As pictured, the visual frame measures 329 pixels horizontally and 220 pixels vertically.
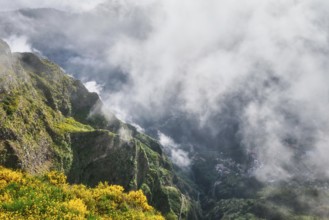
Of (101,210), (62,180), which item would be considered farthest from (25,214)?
(62,180)

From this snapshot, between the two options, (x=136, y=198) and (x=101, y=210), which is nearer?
(x=101, y=210)

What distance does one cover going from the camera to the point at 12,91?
198 metres

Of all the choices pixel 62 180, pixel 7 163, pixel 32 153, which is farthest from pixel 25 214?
pixel 32 153

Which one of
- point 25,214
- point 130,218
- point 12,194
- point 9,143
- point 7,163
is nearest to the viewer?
point 25,214

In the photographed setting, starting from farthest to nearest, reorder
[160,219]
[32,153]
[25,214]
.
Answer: [32,153], [160,219], [25,214]

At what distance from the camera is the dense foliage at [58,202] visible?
6066 cm

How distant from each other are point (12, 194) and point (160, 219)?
36211 mm

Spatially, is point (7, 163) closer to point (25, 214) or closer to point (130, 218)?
point (130, 218)

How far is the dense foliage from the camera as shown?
6066 cm

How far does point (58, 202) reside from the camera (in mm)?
68188

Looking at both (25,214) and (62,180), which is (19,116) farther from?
(25,214)

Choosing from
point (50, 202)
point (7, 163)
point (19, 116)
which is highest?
point (19, 116)

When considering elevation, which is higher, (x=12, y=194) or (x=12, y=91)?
(x=12, y=91)

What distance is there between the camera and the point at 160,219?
3718 inches
